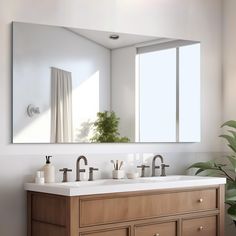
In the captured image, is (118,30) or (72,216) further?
(118,30)

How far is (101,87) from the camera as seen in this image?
439 centimetres

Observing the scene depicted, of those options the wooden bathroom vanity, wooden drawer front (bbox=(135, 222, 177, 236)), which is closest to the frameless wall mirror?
the wooden bathroom vanity

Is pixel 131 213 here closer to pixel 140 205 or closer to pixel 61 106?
pixel 140 205

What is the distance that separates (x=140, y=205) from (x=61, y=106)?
3.26ft

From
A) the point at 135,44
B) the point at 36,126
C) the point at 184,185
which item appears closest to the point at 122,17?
the point at 135,44

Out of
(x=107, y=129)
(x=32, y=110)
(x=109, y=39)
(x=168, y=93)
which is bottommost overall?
(x=107, y=129)

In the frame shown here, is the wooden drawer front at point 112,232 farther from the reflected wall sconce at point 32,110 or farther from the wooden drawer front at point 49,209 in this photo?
the reflected wall sconce at point 32,110

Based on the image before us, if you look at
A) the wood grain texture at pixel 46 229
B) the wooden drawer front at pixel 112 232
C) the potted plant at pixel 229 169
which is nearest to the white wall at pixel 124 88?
the potted plant at pixel 229 169

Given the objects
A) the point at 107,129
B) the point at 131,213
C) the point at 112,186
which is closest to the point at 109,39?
the point at 107,129

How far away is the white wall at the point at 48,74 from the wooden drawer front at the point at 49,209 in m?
0.48

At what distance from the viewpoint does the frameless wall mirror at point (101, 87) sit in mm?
4027

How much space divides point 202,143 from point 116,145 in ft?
3.13

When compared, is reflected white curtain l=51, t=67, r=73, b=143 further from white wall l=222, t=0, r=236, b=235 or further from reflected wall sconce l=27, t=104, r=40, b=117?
white wall l=222, t=0, r=236, b=235

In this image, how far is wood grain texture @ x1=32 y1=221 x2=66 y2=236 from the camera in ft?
11.7
